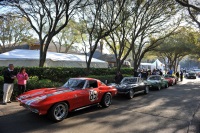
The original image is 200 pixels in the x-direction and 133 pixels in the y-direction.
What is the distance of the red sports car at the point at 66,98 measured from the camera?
5.71m

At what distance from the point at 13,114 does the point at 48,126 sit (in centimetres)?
193

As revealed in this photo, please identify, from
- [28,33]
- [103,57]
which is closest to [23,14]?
[28,33]

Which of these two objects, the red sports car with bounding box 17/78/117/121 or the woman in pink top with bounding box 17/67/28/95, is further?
the woman in pink top with bounding box 17/67/28/95

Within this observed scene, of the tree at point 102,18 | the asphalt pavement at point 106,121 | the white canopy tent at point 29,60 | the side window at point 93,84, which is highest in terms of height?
the tree at point 102,18

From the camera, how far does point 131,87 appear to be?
10.8 m

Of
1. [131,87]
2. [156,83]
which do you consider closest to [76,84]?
[131,87]

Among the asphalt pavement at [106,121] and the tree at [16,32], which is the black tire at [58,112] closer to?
the asphalt pavement at [106,121]

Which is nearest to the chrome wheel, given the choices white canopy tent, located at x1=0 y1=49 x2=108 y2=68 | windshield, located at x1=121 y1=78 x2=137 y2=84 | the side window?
the side window

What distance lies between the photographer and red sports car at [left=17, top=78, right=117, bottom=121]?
5.71 m

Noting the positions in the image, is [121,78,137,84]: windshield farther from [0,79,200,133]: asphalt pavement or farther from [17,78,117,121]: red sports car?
[0,79,200,133]: asphalt pavement

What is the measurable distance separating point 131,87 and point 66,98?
213 inches

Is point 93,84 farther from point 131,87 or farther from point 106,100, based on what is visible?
point 131,87

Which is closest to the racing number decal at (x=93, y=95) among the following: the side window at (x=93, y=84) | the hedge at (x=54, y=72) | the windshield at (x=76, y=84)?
the side window at (x=93, y=84)

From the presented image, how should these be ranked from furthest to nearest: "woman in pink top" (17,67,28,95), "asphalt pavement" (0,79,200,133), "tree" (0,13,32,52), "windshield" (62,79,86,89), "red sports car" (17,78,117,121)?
"tree" (0,13,32,52)
"woman in pink top" (17,67,28,95)
"windshield" (62,79,86,89)
"red sports car" (17,78,117,121)
"asphalt pavement" (0,79,200,133)
